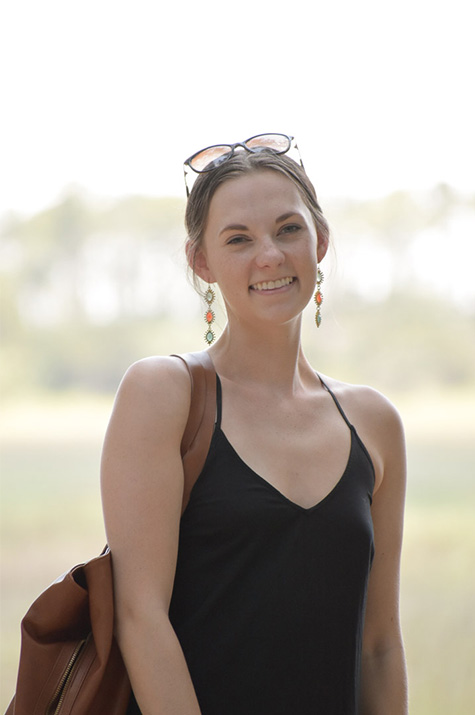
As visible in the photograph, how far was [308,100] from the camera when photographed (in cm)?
406

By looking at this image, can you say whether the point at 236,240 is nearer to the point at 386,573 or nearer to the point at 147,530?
the point at 147,530

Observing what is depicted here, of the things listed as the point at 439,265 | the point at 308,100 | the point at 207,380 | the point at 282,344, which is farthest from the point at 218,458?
the point at 439,265

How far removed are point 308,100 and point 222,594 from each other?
10.4 feet

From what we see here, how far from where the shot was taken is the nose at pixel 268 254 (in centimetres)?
139

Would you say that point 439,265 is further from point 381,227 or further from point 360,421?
point 360,421

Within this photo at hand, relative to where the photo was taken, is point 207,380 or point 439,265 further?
point 439,265

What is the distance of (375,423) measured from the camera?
1549mm

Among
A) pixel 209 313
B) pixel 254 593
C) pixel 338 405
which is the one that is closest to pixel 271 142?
pixel 209 313

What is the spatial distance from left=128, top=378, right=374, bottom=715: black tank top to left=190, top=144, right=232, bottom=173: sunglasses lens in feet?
1.58

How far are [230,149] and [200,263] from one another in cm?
20

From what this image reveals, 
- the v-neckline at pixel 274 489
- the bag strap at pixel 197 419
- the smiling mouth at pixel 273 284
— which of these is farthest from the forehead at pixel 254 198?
the v-neckline at pixel 274 489

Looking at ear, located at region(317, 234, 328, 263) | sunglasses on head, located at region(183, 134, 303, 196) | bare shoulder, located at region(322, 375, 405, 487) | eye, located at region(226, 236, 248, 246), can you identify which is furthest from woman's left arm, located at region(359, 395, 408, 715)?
sunglasses on head, located at region(183, 134, 303, 196)

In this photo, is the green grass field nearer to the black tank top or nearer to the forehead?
the black tank top

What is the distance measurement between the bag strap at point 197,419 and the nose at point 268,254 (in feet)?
0.62
